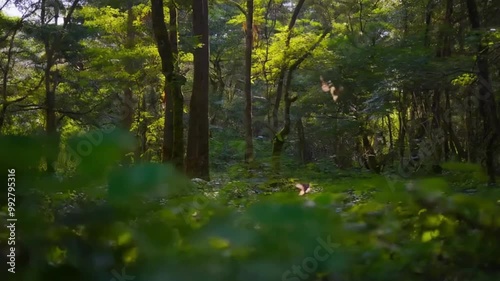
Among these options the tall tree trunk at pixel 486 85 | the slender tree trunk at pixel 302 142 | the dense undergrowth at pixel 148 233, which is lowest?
the slender tree trunk at pixel 302 142

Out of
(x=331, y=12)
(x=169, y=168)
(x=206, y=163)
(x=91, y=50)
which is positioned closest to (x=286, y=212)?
(x=169, y=168)

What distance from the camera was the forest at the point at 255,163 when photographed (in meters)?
0.87

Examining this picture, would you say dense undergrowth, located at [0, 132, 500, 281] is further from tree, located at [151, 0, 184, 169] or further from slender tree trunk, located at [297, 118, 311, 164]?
slender tree trunk, located at [297, 118, 311, 164]

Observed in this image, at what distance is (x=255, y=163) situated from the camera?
14008mm

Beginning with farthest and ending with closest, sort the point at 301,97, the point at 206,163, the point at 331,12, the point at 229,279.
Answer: the point at 331,12, the point at 301,97, the point at 206,163, the point at 229,279

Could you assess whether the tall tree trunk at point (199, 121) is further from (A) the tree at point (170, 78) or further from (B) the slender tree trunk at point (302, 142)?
(B) the slender tree trunk at point (302, 142)

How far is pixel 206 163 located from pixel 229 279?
9659 millimetres

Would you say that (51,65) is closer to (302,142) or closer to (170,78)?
(170,78)

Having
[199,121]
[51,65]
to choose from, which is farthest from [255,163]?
[51,65]

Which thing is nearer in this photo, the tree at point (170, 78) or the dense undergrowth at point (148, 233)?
the dense undergrowth at point (148, 233)

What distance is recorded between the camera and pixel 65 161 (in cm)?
91

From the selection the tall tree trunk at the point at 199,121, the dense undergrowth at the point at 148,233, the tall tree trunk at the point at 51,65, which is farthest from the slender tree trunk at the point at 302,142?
the dense undergrowth at the point at 148,233

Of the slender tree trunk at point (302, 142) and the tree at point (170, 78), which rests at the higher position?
the tree at point (170, 78)

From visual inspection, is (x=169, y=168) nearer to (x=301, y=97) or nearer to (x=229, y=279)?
(x=229, y=279)
